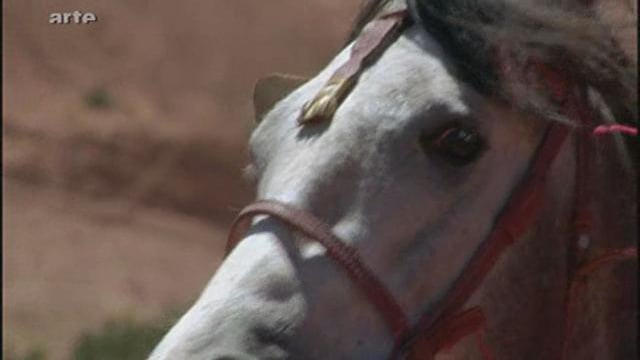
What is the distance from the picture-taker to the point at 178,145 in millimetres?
12047

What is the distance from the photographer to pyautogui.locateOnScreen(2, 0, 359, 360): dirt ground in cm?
971

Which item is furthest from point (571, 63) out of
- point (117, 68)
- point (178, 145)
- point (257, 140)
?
point (117, 68)

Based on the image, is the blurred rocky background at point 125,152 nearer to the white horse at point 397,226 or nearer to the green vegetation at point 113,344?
the green vegetation at point 113,344

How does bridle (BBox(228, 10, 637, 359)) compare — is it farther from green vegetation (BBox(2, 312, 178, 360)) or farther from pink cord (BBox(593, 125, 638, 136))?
green vegetation (BBox(2, 312, 178, 360))

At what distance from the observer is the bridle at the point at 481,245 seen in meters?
2.40

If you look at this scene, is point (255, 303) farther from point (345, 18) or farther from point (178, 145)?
point (345, 18)

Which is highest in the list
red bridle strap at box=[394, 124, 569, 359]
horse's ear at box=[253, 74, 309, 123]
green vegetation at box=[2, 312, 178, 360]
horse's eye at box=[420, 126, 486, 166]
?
horse's ear at box=[253, 74, 309, 123]

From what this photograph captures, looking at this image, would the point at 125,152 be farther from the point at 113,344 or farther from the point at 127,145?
the point at 113,344

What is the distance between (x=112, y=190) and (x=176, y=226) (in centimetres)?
65

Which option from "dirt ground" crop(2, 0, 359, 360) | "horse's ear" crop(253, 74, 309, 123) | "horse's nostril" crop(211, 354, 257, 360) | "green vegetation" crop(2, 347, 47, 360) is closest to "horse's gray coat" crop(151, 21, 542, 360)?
"horse's nostril" crop(211, 354, 257, 360)

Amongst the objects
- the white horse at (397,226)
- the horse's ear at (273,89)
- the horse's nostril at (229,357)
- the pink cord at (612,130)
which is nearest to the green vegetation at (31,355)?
the horse's ear at (273,89)

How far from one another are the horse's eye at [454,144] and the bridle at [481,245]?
112 mm

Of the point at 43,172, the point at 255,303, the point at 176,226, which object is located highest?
the point at 255,303

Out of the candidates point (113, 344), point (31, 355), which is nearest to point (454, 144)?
point (113, 344)
